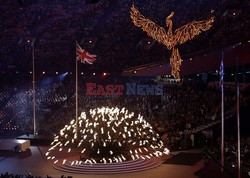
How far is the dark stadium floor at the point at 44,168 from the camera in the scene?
23875 millimetres

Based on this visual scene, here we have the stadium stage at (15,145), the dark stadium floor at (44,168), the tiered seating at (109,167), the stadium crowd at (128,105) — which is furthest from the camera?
the stadium crowd at (128,105)

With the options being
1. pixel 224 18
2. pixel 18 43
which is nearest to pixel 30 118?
pixel 18 43

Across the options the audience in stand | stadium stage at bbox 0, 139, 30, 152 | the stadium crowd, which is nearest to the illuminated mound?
stadium stage at bbox 0, 139, 30, 152

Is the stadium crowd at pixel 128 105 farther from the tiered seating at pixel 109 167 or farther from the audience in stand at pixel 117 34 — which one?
the tiered seating at pixel 109 167

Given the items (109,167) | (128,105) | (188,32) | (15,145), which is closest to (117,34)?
(128,105)

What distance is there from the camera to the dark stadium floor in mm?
23875

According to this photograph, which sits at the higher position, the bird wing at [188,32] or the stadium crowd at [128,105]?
the bird wing at [188,32]

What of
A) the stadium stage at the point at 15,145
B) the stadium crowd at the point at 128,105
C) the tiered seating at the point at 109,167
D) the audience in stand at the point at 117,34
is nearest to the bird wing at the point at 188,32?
the audience in stand at the point at 117,34

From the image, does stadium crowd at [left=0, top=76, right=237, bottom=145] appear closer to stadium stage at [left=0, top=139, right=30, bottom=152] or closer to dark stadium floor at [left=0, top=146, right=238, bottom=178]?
stadium stage at [left=0, top=139, right=30, bottom=152]

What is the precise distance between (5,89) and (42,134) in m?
10.2

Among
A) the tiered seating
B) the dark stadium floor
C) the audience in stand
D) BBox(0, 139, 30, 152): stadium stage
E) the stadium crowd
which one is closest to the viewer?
the dark stadium floor

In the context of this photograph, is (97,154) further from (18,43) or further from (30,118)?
(18,43)

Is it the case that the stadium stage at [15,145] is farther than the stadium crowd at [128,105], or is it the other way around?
the stadium crowd at [128,105]

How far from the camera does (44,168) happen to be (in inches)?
1010
